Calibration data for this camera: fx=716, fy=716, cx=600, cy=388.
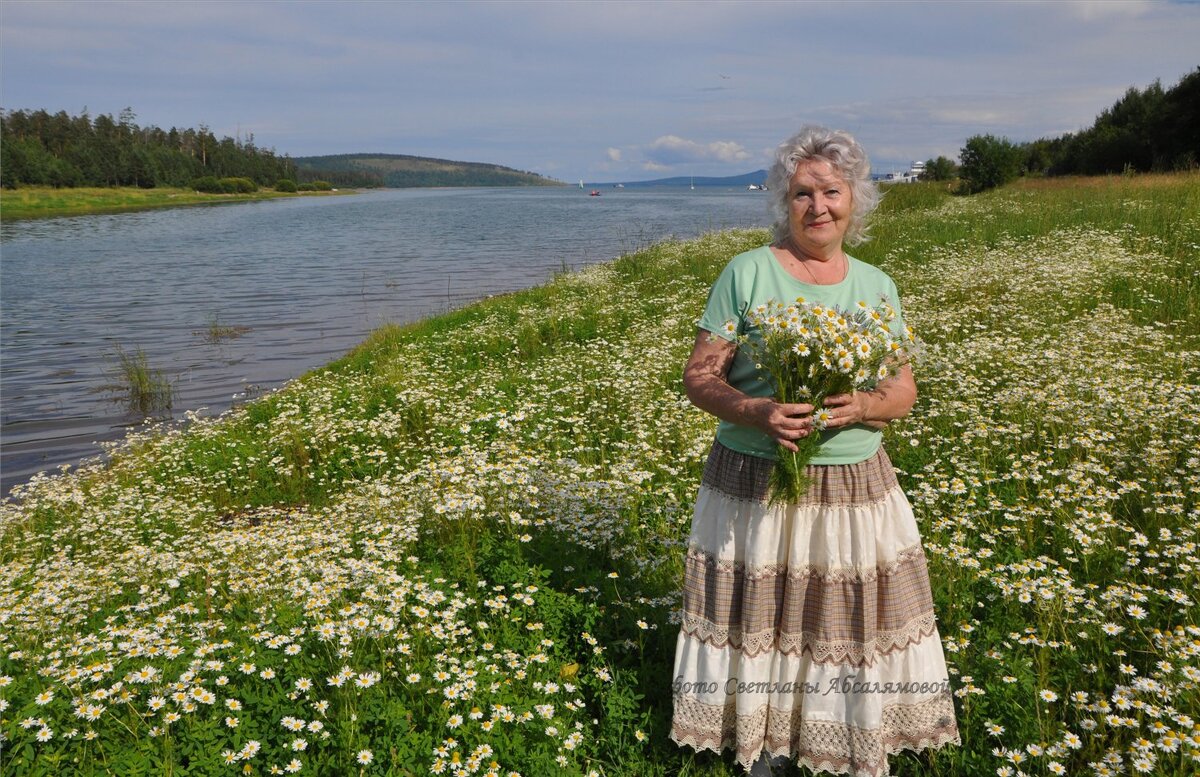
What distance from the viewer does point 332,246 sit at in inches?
1513

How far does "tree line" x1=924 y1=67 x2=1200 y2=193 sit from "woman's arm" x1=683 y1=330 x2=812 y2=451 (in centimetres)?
3462

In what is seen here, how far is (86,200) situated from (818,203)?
96.2m

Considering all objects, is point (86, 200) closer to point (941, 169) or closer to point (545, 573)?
point (941, 169)

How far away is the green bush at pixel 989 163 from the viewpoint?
3766cm

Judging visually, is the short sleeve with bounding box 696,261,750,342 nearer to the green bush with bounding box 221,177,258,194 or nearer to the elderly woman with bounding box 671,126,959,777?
the elderly woman with bounding box 671,126,959,777

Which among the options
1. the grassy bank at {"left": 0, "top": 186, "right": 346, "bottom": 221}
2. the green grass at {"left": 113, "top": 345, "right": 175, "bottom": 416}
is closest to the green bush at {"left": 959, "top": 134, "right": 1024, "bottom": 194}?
the green grass at {"left": 113, "top": 345, "right": 175, "bottom": 416}

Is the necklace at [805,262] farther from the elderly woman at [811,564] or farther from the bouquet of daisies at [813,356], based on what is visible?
the bouquet of daisies at [813,356]

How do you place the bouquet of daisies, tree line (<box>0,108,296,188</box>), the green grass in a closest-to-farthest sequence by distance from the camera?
1. the bouquet of daisies
2. the green grass
3. tree line (<box>0,108,296,188</box>)

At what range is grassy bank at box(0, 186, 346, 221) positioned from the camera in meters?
67.2

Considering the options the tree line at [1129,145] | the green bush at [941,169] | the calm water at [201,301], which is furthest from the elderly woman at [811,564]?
the green bush at [941,169]

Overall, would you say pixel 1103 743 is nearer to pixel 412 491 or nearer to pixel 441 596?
pixel 441 596

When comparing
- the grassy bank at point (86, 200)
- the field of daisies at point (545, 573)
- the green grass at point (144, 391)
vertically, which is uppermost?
the grassy bank at point (86, 200)

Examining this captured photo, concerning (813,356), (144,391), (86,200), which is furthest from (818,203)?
(86,200)

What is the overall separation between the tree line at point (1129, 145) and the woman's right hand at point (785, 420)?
3477 cm
